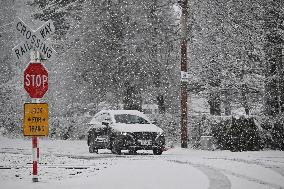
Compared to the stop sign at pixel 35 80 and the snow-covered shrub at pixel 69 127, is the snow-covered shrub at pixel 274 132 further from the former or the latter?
the snow-covered shrub at pixel 69 127

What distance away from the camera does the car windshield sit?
73.9 ft

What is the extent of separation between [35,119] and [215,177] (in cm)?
399

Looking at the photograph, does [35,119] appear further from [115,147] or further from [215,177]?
[115,147]

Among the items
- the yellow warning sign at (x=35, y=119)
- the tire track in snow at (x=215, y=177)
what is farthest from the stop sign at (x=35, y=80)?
the tire track in snow at (x=215, y=177)

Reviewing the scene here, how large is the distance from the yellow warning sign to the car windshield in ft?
33.4

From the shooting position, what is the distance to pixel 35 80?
39.8ft

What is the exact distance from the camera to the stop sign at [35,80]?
476 inches

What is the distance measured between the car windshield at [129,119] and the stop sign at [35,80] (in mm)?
10237

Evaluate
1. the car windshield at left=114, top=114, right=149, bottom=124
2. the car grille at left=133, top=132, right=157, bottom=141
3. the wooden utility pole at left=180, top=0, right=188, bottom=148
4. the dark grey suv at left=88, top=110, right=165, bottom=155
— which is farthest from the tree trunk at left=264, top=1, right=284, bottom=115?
the car grille at left=133, top=132, right=157, bottom=141

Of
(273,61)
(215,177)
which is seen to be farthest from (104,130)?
(215,177)

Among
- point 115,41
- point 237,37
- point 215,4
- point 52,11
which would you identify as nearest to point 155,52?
point 115,41

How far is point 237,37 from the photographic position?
30.1 metres

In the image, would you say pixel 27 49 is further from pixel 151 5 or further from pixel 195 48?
pixel 151 5

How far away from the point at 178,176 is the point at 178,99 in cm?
2777
